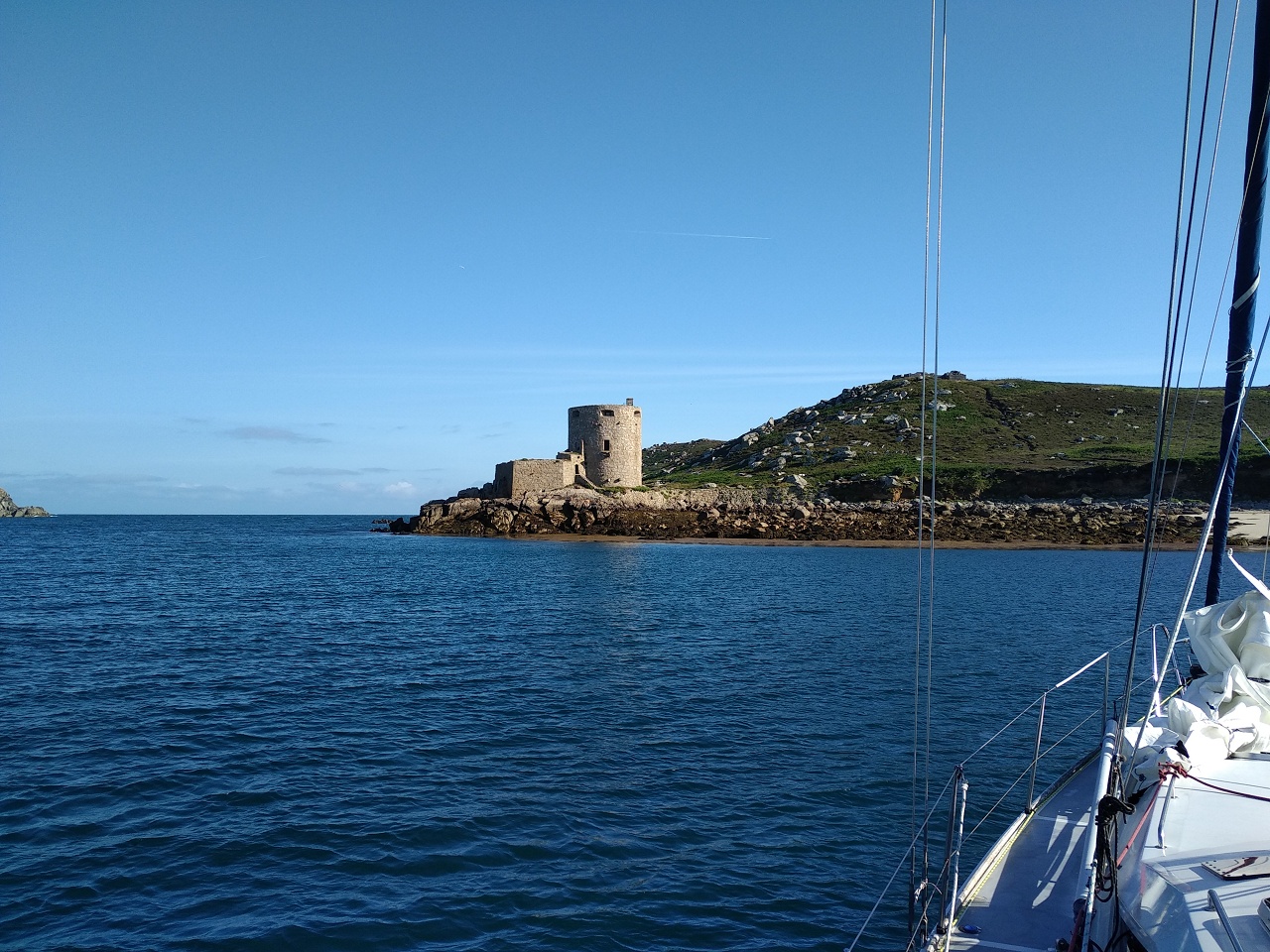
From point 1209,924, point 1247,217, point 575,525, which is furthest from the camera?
point 575,525

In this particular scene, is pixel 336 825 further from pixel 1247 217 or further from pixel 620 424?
pixel 620 424

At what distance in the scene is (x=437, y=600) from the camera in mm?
31469

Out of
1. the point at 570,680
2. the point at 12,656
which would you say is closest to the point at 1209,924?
the point at 570,680

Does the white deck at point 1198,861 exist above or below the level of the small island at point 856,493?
below

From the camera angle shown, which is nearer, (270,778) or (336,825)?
(336,825)

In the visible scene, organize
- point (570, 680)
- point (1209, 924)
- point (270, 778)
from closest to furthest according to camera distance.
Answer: point (1209, 924) < point (270, 778) < point (570, 680)

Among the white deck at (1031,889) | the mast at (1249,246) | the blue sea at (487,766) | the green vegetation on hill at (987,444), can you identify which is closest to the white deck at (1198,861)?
the white deck at (1031,889)

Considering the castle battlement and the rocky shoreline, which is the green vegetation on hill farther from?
the castle battlement

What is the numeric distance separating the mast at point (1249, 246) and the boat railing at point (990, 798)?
282cm

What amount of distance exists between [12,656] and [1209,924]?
24.0 meters

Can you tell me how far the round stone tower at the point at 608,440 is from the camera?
67.8m

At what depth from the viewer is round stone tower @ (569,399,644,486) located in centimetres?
6781

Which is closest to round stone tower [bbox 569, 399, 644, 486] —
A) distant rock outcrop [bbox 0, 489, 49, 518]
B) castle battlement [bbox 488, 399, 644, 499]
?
castle battlement [bbox 488, 399, 644, 499]

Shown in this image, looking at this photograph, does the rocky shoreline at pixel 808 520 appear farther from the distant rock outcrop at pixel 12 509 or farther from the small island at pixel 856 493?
the distant rock outcrop at pixel 12 509
